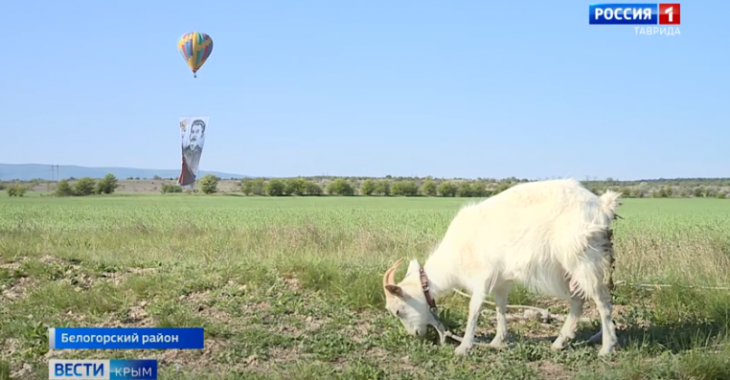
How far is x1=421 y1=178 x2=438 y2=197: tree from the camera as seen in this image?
67631 mm

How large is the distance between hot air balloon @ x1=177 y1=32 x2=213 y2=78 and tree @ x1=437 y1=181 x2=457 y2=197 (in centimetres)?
3522

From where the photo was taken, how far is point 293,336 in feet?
24.9

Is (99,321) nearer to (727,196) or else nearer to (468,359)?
(468,359)

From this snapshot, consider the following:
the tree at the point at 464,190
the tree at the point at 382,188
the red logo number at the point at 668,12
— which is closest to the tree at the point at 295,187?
the tree at the point at 382,188

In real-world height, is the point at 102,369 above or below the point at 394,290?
below

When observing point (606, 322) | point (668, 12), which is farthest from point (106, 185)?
point (606, 322)

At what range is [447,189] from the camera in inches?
2539

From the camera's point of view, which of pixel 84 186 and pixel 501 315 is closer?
pixel 501 315

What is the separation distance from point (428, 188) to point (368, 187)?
742cm

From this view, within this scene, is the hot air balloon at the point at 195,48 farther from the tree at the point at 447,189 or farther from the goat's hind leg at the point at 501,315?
the tree at the point at 447,189

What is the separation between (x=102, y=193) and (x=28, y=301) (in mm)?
72006

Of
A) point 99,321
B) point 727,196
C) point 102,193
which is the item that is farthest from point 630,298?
point 102,193

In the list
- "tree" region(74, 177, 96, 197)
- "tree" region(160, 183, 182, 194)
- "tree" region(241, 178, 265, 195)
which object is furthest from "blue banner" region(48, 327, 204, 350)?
"tree" region(160, 183, 182, 194)

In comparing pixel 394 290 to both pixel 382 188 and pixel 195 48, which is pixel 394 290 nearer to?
pixel 195 48
